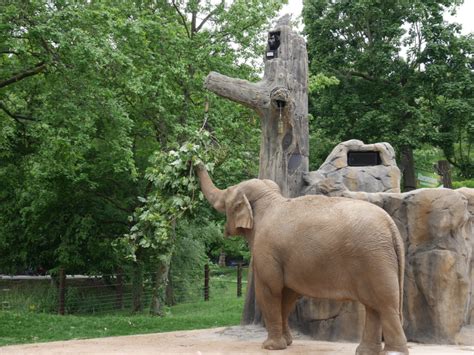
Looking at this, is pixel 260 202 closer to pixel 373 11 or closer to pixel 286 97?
pixel 286 97

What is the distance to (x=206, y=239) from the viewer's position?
1967 centimetres

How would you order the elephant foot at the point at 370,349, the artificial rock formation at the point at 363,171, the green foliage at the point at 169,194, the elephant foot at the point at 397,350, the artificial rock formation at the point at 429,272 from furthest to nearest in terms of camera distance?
the artificial rock formation at the point at 363,171 < the green foliage at the point at 169,194 < the artificial rock formation at the point at 429,272 < the elephant foot at the point at 370,349 < the elephant foot at the point at 397,350

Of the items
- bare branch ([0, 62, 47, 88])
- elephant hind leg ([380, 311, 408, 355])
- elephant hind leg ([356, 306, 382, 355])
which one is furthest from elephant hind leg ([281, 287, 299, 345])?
bare branch ([0, 62, 47, 88])

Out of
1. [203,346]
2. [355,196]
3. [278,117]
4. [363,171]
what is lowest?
[203,346]

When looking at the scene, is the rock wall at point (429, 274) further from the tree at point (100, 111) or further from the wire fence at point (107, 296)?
the wire fence at point (107, 296)

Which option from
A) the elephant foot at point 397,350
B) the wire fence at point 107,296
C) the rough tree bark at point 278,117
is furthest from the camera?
the wire fence at point 107,296

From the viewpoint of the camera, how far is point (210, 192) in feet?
27.3

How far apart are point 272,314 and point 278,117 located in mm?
2915

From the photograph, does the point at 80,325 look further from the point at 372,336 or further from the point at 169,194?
the point at 372,336

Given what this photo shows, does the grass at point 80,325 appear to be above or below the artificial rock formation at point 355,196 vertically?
below

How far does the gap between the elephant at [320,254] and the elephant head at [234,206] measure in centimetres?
1

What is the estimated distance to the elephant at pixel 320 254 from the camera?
662cm

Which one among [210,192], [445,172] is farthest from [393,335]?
[445,172]

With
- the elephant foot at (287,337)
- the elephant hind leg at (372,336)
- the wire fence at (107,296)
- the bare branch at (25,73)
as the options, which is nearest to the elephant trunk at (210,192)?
the elephant foot at (287,337)
